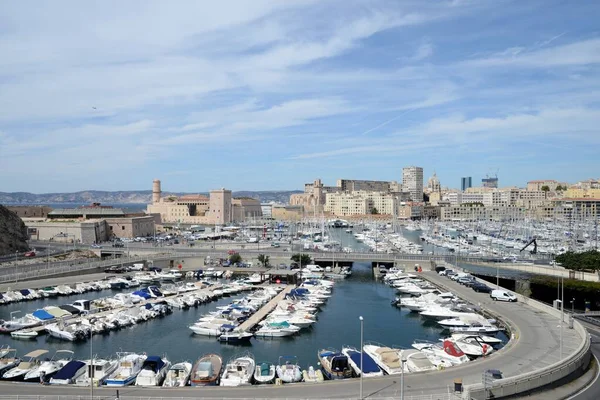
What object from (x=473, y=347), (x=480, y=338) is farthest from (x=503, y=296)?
(x=473, y=347)

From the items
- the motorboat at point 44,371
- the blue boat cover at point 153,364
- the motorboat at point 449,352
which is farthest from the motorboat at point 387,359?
the motorboat at point 44,371

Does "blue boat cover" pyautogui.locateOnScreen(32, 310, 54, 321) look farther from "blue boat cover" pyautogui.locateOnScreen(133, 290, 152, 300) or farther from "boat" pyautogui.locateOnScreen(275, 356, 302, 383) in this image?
"boat" pyautogui.locateOnScreen(275, 356, 302, 383)

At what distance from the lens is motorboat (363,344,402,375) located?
580 inches

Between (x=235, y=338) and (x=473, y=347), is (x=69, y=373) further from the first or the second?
(x=473, y=347)

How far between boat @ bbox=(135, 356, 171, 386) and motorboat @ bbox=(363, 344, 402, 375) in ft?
20.0

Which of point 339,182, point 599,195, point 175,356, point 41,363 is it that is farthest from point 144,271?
point 339,182

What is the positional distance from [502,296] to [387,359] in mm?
10913

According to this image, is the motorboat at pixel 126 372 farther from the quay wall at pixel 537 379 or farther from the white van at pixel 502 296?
the white van at pixel 502 296

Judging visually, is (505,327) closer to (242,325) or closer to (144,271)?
(242,325)

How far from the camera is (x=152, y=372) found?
1412 cm

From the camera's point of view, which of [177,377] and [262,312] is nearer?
[177,377]

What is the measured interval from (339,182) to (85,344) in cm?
14288

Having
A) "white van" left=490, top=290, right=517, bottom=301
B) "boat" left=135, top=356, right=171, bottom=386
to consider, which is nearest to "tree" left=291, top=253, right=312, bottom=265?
"white van" left=490, top=290, right=517, bottom=301

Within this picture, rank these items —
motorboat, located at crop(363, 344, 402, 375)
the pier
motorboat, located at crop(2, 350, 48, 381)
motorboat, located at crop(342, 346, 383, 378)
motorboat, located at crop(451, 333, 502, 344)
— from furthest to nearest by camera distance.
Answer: the pier → motorboat, located at crop(451, 333, 502, 344) → motorboat, located at crop(363, 344, 402, 375) → motorboat, located at crop(2, 350, 48, 381) → motorboat, located at crop(342, 346, 383, 378)
